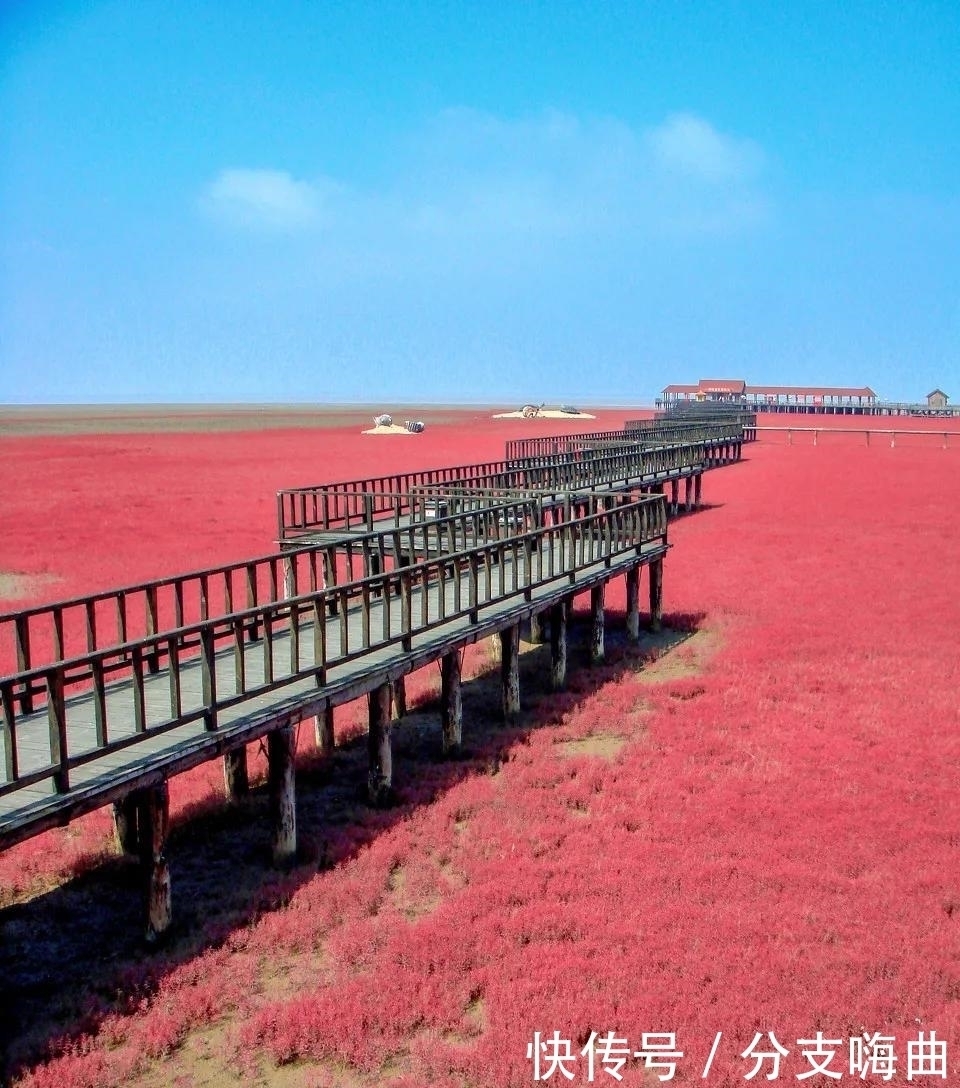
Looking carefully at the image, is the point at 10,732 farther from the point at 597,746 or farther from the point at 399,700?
the point at 399,700

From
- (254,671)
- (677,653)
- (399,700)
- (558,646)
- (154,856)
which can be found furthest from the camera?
(677,653)

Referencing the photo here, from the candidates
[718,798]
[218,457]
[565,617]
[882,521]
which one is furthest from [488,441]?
[718,798]

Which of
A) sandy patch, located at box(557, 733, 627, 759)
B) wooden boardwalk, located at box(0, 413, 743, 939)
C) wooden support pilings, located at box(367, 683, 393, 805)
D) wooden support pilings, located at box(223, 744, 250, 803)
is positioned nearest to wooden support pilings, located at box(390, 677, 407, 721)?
wooden boardwalk, located at box(0, 413, 743, 939)

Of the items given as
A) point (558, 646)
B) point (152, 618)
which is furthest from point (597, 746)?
point (152, 618)

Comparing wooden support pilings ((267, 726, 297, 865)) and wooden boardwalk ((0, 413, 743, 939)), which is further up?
wooden boardwalk ((0, 413, 743, 939))

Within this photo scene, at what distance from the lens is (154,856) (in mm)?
8500

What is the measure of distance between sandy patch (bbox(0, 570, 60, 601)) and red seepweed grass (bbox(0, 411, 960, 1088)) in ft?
38.9

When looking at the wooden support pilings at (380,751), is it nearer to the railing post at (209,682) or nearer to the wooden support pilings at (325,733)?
the wooden support pilings at (325,733)

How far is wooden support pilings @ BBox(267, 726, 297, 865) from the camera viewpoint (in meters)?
9.90

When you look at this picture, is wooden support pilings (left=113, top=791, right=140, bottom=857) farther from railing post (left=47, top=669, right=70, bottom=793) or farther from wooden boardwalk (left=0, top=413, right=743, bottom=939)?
railing post (left=47, top=669, right=70, bottom=793)

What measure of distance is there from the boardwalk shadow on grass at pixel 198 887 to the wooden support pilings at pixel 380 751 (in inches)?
7.8

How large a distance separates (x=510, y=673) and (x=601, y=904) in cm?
582

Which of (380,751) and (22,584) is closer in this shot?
(380,751)

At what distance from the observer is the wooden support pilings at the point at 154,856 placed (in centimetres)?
845
